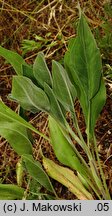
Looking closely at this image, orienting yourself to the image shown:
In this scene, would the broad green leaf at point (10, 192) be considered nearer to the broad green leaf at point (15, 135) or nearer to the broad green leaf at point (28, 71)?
the broad green leaf at point (15, 135)

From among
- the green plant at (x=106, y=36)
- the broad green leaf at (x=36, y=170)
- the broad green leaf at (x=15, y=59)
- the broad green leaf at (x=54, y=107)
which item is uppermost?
the green plant at (x=106, y=36)

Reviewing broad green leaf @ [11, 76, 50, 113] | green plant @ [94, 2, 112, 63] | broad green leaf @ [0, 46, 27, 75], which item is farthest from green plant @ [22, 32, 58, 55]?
broad green leaf @ [11, 76, 50, 113]

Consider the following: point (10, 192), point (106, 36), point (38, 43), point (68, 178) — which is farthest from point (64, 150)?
point (38, 43)

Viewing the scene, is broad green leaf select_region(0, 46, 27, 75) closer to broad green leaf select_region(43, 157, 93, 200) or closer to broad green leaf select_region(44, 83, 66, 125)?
broad green leaf select_region(44, 83, 66, 125)

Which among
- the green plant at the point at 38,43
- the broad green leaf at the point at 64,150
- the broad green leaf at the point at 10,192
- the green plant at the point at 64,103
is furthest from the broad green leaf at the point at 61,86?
the green plant at the point at 38,43

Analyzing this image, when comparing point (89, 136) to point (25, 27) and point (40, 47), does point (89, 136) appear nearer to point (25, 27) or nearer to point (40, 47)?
point (40, 47)

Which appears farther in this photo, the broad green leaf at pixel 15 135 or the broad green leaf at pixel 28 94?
the broad green leaf at pixel 15 135

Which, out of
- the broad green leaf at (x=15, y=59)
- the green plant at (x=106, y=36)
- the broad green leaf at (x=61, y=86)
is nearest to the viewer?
the broad green leaf at (x=61, y=86)
